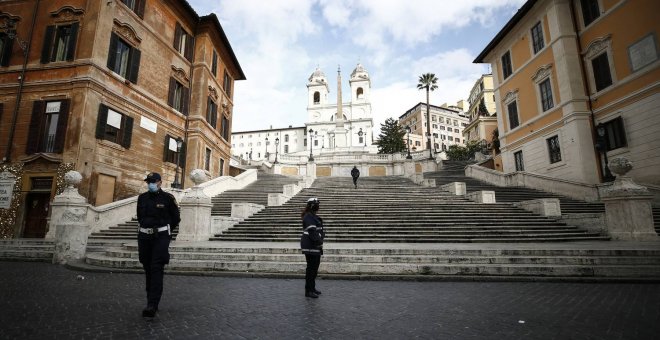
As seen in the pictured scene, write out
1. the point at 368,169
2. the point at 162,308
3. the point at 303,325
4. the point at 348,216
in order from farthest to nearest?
the point at 368,169, the point at 348,216, the point at 162,308, the point at 303,325

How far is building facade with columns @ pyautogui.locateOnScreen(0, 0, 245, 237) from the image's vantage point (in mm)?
14766

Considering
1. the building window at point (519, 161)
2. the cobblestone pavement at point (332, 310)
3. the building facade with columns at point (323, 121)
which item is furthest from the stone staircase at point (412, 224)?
the building facade with columns at point (323, 121)

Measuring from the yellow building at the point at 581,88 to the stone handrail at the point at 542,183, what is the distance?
939 millimetres

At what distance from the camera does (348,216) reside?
13.7 meters

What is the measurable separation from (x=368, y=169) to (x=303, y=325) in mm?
35698

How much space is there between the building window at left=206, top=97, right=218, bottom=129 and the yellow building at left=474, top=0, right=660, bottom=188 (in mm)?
23260

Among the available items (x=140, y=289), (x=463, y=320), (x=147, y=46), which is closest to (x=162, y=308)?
(x=140, y=289)

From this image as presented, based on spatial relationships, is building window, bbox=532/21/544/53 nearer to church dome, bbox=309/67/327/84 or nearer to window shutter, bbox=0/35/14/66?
window shutter, bbox=0/35/14/66

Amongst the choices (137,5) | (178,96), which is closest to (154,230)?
(137,5)

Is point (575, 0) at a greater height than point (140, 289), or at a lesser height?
greater

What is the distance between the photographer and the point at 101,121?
15.8 meters

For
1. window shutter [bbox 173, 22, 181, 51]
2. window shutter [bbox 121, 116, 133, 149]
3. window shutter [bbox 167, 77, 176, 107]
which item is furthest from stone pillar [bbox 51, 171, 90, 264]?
window shutter [bbox 173, 22, 181, 51]

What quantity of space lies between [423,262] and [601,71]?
18.3 metres

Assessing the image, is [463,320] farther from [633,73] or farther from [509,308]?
[633,73]
